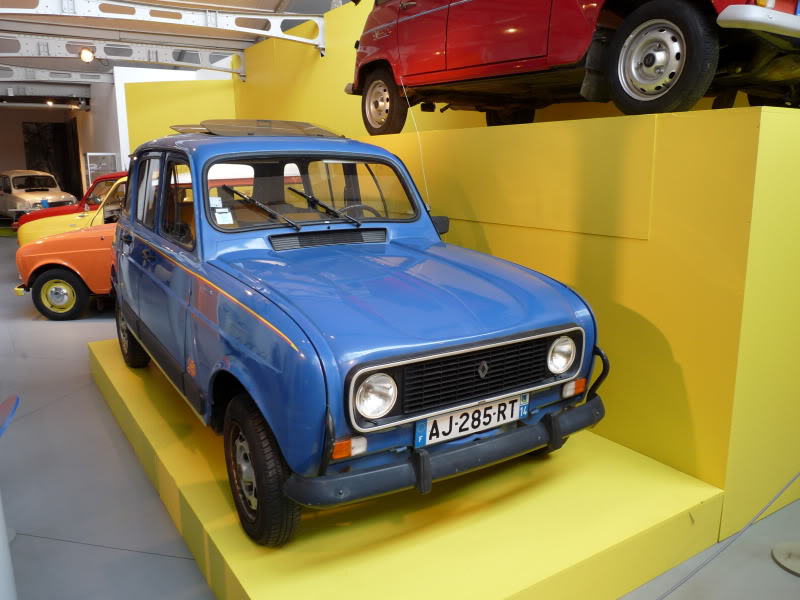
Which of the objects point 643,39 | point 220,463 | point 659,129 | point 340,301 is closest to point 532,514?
point 340,301

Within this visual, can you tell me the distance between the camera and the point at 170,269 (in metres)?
3.39

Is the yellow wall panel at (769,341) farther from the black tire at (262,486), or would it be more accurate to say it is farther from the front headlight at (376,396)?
the black tire at (262,486)

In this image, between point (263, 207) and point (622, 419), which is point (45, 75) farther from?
point (622, 419)

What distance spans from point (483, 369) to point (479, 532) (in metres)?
0.71

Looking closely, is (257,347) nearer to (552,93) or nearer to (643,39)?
(643,39)

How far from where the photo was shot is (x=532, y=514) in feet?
9.04

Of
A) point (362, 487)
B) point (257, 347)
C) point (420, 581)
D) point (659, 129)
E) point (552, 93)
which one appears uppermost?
point (552, 93)

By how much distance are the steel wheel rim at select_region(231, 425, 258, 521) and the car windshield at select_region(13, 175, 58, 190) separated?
16.6 m

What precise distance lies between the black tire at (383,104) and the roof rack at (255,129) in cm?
109

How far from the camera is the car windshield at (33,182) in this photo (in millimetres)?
16375

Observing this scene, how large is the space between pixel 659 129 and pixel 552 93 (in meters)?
1.87

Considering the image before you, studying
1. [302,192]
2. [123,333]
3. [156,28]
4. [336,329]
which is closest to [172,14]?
[156,28]

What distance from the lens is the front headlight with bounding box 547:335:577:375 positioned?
270 cm

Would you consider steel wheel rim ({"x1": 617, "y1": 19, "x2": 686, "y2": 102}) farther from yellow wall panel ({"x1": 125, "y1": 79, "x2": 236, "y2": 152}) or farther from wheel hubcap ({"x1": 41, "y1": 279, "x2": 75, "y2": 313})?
yellow wall panel ({"x1": 125, "y1": 79, "x2": 236, "y2": 152})
